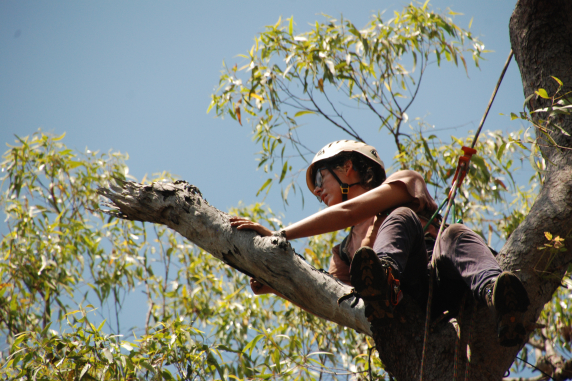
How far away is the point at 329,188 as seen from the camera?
3.06 metres

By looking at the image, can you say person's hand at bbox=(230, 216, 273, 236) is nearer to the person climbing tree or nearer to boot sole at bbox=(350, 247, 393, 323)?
the person climbing tree

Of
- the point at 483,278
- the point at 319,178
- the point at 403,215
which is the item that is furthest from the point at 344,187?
the point at 483,278

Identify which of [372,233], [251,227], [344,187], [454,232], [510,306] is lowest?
[510,306]

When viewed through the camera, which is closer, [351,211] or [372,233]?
[351,211]

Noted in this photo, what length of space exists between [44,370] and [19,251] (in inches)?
88.5

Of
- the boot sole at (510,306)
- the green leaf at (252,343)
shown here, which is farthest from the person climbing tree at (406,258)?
the green leaf at (252,343)

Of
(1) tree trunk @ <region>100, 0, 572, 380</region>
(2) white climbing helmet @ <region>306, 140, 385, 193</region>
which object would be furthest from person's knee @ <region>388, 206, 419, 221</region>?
(2) white climbing helmet @ <region>306, 140, 385, 193</region>

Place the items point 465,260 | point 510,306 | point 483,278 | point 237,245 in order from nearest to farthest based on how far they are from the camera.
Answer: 1. point 510,306
2. point 483,278
3. point 465,260
4. point 237,245

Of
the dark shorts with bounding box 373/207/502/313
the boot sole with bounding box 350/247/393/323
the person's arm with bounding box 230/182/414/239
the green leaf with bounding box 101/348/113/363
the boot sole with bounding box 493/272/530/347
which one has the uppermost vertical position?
the person's arm with bounding box 230/182/414/239

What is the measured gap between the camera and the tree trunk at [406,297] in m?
1.84

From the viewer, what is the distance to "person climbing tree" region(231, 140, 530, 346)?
5.47ft

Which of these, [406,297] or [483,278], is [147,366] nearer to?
[406,297]

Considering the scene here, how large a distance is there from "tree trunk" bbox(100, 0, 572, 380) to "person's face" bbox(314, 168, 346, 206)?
3.19 feet

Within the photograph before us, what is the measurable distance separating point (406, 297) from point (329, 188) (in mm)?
1110
